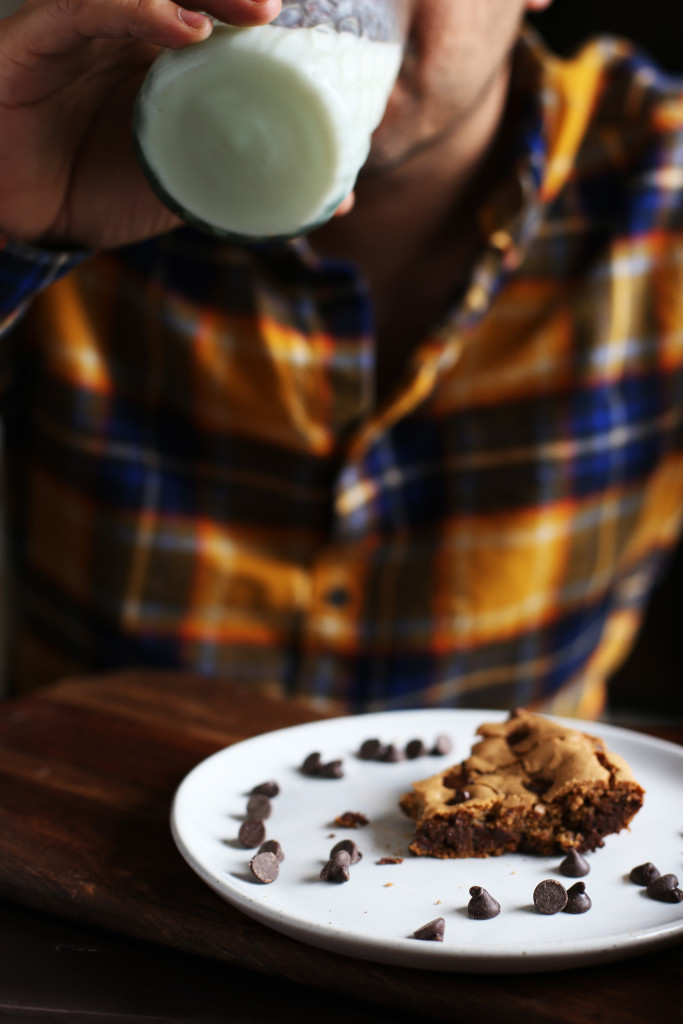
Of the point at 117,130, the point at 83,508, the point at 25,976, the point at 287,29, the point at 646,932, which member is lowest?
the point at 83,508

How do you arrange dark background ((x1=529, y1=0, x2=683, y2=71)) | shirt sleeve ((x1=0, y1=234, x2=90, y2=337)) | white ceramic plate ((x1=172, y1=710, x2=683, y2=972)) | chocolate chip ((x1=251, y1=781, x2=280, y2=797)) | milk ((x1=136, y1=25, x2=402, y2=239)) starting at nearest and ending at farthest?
white ceramic plate ((x1=172, y1=710, x2=683, y2=972)) < milk ((x1=136, y1=25, x2=402, y2=239)) < chocolate chip ((x1=251, y1=781, x2=280, y2=797)) < shirt sleeve ((x1=0, y1=234, x2=90, y2=337)) < dark background ((x1=529, y1=0, x2=683, y2=71))

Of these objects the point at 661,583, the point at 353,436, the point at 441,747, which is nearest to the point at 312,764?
the point at 441,747

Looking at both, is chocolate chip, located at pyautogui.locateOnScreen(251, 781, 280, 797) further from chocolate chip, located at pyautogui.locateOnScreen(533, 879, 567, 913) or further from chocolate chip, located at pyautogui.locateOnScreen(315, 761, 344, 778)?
chocolate chip, located at pyautogui.locateOnScreen(533, 879, 567, 913)

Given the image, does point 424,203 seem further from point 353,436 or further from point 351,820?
point 351,820

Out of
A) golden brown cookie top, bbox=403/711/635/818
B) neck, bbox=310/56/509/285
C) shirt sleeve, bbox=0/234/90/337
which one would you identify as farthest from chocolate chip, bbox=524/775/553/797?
neck, bbox=310/56/509/285

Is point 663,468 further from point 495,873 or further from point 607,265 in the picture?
point 495,873

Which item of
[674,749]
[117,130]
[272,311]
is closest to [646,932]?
[674,749]
